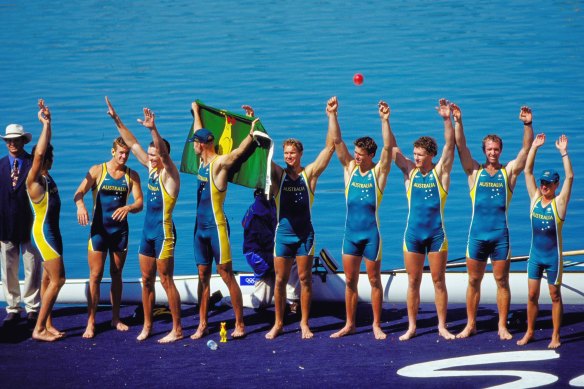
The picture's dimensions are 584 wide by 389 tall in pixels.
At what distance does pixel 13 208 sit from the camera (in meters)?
8.76

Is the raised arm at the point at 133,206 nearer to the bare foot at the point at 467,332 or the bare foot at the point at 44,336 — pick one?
the bare foot at the point at 44,336

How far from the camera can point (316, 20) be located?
2470 centimetres

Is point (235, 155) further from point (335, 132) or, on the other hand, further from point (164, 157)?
point (335, 132)

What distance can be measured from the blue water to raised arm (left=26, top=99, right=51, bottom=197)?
9.66 feet

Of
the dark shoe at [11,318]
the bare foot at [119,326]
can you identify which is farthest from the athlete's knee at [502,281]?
the dark shoe at [11,318]

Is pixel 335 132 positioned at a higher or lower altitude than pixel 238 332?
higher

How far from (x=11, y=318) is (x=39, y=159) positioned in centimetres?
146

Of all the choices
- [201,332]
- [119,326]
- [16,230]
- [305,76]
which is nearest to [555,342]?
[201,332]

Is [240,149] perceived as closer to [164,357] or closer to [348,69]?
[164,357]

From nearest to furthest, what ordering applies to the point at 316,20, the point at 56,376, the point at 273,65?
the point at 56,376 < the point at 273,65 < the point at 316,20

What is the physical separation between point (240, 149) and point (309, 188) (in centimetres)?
63

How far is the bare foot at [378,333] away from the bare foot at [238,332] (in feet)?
3.29

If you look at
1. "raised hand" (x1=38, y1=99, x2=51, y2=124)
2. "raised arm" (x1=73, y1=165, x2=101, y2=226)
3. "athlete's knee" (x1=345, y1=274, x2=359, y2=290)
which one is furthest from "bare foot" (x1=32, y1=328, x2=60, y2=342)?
"athlete's knee" (x1=345, y1=274, x2=359, y2=290)

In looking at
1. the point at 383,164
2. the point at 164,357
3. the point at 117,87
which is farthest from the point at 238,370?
the point at 117,87
